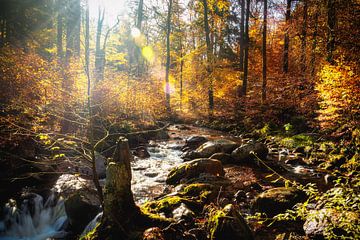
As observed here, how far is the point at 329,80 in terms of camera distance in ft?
27.7

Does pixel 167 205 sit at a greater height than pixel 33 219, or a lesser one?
greater

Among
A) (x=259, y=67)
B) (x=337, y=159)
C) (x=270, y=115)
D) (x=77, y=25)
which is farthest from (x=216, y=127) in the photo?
(x=77, y=25)

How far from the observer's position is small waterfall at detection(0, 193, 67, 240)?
6117 mm

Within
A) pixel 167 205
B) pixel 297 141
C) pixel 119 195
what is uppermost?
pixel 119 195

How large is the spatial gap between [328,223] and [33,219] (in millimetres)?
6862

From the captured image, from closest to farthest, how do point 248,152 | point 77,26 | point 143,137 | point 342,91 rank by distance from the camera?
point 342,91, point 248,152, point 143,137, point 77,26

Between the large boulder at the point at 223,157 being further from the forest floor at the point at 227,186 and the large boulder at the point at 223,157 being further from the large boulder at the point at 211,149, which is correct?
the large boulder at the point at 211,149

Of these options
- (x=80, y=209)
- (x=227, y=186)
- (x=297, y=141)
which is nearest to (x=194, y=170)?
(x=227, y=186)

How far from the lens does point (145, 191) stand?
7.55 m

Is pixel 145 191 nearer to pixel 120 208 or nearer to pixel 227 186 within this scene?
pixel 227 186

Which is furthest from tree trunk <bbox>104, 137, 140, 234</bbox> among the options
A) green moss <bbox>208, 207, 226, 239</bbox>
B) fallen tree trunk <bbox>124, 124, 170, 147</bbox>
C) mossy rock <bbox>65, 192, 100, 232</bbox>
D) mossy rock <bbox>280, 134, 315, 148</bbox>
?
mossy rock <bbox>280, 134, 315, 148</bbox>

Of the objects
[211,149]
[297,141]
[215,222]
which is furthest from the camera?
[297,141]

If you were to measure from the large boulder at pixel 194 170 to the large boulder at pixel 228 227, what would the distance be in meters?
3.88

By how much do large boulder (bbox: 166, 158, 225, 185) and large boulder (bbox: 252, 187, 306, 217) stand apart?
8.01 feet
